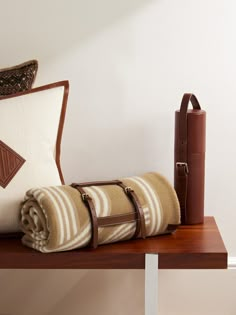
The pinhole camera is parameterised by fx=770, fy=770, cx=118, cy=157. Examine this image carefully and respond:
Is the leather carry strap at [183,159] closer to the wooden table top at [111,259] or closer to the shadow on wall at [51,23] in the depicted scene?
the wooden table top at [111,259]

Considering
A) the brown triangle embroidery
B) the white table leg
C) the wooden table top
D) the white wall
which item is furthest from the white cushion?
the white table leg

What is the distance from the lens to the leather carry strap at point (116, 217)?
1.96 meters

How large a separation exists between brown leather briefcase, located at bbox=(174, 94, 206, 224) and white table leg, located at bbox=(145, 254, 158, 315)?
0.98 feet

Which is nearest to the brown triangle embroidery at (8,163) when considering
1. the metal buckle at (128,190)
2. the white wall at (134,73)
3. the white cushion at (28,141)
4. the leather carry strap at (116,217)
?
the white cushion at (28,141)

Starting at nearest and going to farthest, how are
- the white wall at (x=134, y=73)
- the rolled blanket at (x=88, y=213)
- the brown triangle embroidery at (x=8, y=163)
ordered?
the rolled blanket at (x=88, y=213) < the brown triangle embroidery at (x=8, y=163) < the white wall at (x=134, y=73)

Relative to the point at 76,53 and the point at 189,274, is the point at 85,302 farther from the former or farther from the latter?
the point at 76,53

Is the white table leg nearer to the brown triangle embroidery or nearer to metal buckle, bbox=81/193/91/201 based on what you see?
metal buckle, bbox=81/193/91/201

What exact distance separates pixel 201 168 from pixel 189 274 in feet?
1.39

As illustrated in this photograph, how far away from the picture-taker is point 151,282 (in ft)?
6.47

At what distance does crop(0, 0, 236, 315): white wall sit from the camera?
235 cm

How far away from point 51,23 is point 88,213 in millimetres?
696

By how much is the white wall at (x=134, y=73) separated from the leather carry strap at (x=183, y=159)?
19cm

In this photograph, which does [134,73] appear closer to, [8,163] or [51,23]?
[51,23]

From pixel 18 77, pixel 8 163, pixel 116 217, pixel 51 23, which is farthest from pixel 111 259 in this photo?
pixel 51 23
